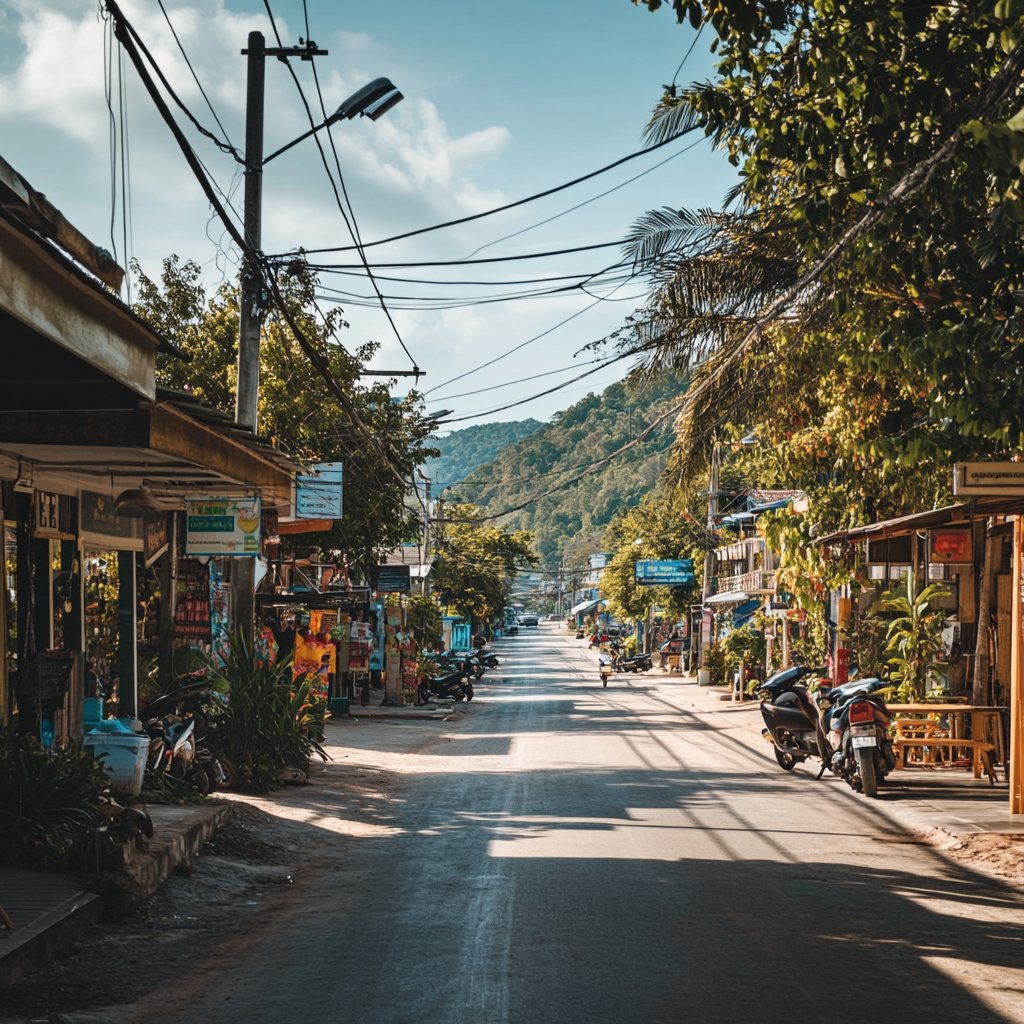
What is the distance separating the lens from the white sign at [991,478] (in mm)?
10891

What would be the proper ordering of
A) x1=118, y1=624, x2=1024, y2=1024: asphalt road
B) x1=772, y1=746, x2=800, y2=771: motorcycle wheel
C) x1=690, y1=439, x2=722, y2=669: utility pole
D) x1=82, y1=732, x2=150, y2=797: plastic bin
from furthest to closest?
1. x1=690, y1=439, x2=722, y2=669: utility pole
2. x1=772, y1=746, x2=800, y2=771: motorcycle wheel
3. x1=82, y1=732, x2=150, y2=797: plastic bin
4. x1=118, y1=624, x2=1024, y2=1024: asphalt road

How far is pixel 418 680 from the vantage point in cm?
3516

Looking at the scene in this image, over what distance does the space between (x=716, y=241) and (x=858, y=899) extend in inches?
419

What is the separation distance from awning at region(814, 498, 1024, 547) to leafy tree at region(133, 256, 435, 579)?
9.93 metres

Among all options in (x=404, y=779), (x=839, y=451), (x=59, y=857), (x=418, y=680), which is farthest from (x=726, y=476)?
(x=59, y=857)

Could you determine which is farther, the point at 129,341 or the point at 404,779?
the point at 404,779

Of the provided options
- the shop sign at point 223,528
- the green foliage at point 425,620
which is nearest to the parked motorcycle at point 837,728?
the shop sign at point 223,528

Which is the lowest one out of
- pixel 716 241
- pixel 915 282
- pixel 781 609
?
pixel 781 609

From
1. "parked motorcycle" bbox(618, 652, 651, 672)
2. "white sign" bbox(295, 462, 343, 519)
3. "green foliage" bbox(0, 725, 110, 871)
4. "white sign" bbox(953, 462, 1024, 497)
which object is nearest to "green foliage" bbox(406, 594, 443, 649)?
"parked motorcycle" bbox(618, 652, 651, 672)

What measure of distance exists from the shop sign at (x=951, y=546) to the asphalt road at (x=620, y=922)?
3.56 meters

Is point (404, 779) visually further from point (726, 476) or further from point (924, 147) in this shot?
point (726, 476)

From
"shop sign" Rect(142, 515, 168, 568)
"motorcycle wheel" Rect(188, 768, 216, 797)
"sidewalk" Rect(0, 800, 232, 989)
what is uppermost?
"shop sign" Rect(142, 515, 168, 568)

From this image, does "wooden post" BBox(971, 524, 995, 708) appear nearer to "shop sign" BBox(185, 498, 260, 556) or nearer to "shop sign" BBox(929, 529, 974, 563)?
"shop sign" BBox(929, 529, 974, 563)

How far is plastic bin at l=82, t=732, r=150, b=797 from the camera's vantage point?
10.7 meters
